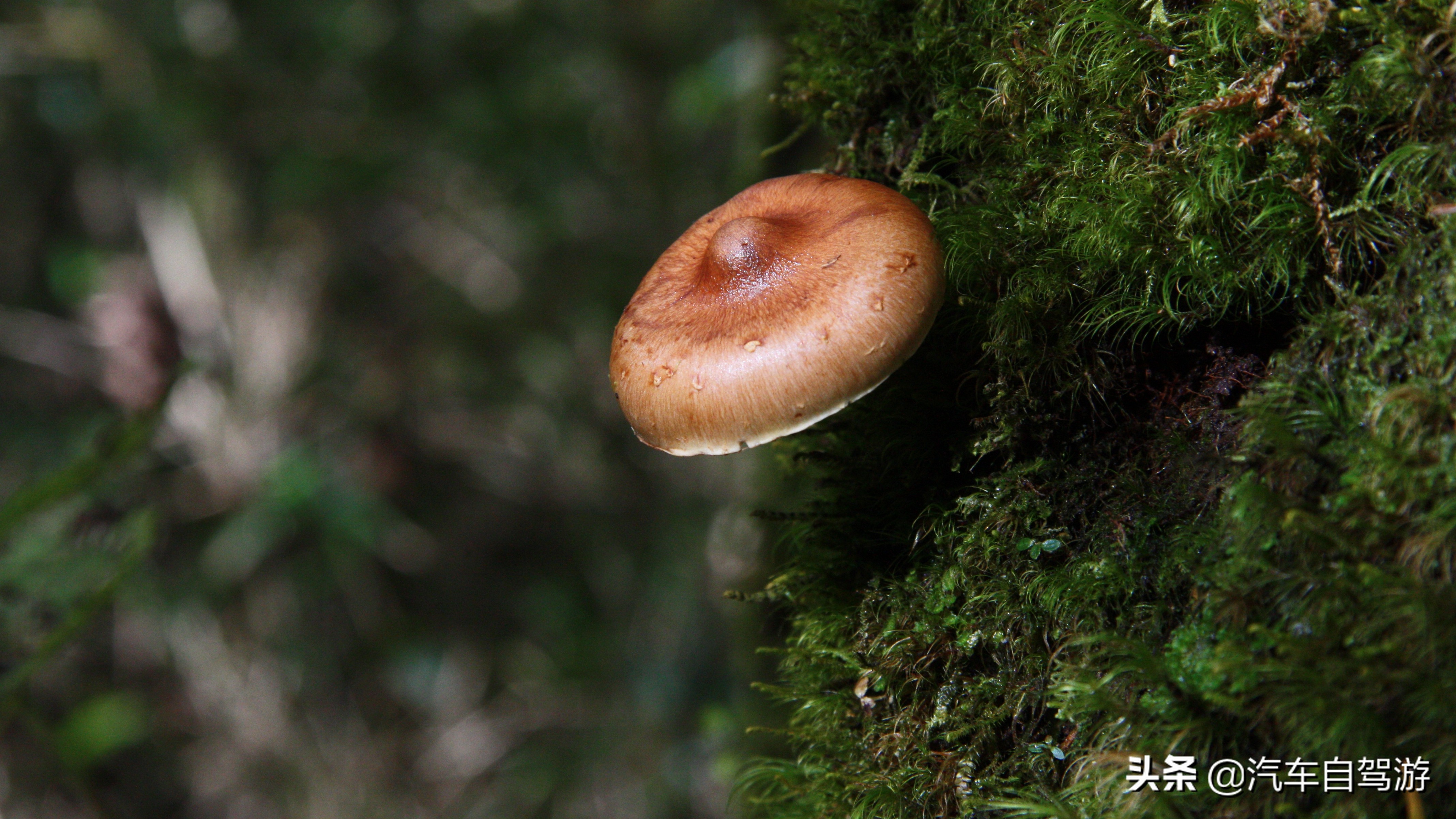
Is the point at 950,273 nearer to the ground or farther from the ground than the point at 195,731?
farther from the ground

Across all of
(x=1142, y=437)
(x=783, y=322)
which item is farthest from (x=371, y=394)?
(x=1142, y=437)

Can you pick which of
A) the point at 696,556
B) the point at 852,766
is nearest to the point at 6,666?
A: the point at 852,766

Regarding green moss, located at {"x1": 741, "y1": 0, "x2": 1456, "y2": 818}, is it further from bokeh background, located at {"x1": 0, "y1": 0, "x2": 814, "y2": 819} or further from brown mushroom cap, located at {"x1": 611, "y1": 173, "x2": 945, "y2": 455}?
bokeh background, located at {"x1": 0, "y1": 0, "x2": 814, "y2": 819}

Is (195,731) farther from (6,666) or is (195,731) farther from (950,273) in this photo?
(950,273)

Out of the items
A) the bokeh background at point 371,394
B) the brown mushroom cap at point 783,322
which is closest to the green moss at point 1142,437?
the brown mushroom cap at point 783,322

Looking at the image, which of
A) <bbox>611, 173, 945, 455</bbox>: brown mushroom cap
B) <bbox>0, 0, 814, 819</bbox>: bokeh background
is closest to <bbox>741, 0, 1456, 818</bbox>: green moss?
<bbox>611, 173, 945, 455</bbox>: brown mushroom cap
